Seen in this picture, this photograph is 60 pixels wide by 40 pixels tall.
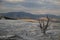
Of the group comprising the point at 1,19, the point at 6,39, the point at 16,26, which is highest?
the point at 1,19

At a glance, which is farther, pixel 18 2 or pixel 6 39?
pixel 18 2

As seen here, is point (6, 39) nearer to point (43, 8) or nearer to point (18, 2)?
point (18, 2)

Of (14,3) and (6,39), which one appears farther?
(14,3)

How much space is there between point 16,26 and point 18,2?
0.36m

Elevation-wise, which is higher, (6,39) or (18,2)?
(18,2)

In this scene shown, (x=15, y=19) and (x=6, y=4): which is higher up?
(x=6, y=4)

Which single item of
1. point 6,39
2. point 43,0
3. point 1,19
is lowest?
point 6,39

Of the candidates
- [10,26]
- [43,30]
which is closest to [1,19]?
[10,26]

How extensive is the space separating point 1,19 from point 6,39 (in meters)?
0.30

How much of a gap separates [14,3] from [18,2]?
0.06 metres

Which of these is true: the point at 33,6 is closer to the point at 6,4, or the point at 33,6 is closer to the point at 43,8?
the point at 43,8

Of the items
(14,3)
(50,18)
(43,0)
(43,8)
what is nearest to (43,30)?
(50,18)

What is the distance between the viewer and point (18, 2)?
1.93 meters

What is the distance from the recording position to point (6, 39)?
1809 mm
